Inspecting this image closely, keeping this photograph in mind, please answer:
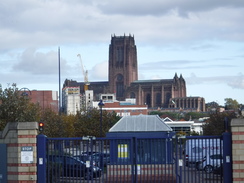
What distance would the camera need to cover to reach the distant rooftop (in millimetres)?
20281

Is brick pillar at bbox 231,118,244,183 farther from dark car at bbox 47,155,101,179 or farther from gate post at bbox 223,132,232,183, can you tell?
dark car at bbox 47,155,101,179

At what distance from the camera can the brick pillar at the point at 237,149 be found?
55.2 ft

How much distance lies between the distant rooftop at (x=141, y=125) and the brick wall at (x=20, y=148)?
4134mm

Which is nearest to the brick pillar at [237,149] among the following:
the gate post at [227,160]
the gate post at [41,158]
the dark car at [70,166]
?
the gate post at [227,160]

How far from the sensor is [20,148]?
17438mm

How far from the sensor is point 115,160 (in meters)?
17.7

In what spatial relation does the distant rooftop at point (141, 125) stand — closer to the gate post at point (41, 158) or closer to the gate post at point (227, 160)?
A: the gate post at point (227, 160)

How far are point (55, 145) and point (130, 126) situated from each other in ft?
13.7

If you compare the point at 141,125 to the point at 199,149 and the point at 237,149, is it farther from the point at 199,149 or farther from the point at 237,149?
the point at 237,149

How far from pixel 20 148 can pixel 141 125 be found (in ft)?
16.7

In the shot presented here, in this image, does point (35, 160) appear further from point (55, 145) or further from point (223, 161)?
point (223, 161)

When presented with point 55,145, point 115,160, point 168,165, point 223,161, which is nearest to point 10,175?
point 55,145

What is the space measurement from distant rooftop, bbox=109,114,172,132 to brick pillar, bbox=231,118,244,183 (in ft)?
12.0

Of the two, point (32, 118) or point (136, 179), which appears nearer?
point (136, 179)
